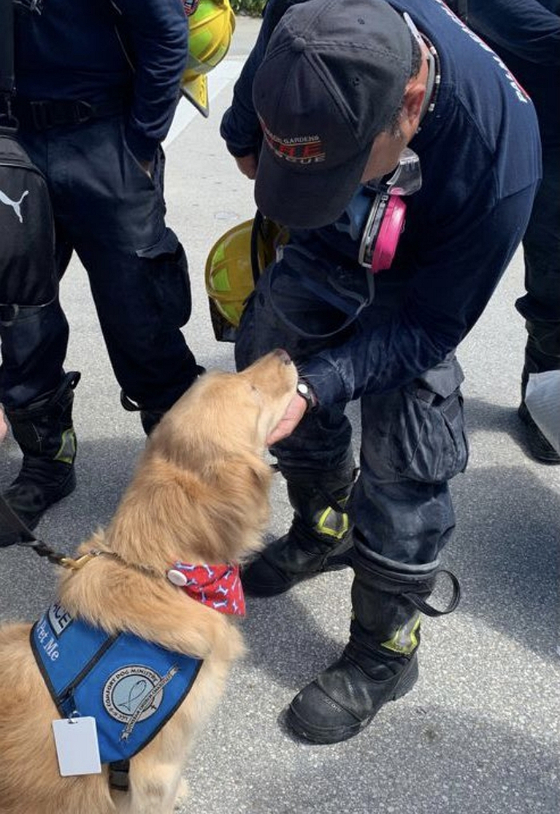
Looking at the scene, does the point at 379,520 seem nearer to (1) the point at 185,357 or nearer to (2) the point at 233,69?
(1) the point at 185,357

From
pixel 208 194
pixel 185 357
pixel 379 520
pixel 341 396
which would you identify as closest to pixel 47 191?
pixel 185 357

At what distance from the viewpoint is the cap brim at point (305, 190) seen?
5.55ft

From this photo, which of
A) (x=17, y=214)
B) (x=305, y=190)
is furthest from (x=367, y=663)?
(x=17, y=214)

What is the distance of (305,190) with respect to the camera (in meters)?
1.73

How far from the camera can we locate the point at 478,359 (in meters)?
4.44

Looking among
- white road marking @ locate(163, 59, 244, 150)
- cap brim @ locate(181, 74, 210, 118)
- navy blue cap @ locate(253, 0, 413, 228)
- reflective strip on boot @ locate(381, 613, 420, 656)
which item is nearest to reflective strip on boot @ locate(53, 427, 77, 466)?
cap brim @ locate(181, 74, 210, 118)

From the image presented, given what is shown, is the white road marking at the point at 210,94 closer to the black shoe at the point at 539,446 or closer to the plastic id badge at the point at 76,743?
the black shoe at the point at 539,446

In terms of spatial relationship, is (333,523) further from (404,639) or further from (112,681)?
(112,681)

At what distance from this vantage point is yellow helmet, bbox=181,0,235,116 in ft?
9.80

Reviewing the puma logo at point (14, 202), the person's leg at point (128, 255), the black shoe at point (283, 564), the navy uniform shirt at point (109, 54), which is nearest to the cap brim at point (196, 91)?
the person's leg at point (128, 255)

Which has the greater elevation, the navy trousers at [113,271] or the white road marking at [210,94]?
the navy trousers at [113,271]

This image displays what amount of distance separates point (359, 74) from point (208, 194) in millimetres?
5255

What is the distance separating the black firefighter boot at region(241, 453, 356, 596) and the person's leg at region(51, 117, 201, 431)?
2.31ft

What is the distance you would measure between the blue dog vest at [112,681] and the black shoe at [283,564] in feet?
3.40
